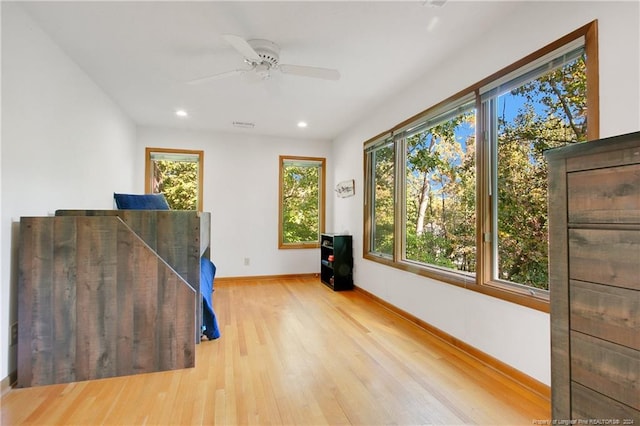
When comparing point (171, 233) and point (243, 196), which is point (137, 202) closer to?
point (171, 233)

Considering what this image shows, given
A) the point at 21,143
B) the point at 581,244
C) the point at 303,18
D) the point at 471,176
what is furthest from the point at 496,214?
the point at 21,143

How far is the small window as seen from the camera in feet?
15.6

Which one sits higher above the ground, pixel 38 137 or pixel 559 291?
pixel 38 137

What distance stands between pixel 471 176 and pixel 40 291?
325 cm

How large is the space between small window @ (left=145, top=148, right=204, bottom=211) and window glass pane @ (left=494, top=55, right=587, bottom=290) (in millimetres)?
4238

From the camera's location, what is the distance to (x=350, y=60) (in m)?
2.61

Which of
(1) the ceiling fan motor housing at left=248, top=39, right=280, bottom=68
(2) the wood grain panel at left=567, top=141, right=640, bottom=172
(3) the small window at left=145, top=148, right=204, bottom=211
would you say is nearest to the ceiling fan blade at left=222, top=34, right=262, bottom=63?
(1) the ceiling fan motor housing at left=248, top=39, right=280, bottom=68

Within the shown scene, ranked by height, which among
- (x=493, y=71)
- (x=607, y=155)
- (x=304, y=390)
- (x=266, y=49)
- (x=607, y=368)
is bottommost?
(x=304, y=390)

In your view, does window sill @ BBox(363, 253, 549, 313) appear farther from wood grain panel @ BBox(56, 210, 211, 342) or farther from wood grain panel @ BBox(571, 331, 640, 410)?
wood grain panel @ BBox(56, 210, 211, 342)

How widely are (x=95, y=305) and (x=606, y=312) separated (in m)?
2.69

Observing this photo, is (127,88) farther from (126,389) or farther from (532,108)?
(532,108)

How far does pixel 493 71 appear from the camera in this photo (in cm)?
217

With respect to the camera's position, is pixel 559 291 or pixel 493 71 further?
pixel 493 71

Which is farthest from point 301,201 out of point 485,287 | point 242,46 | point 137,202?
point 485,287
